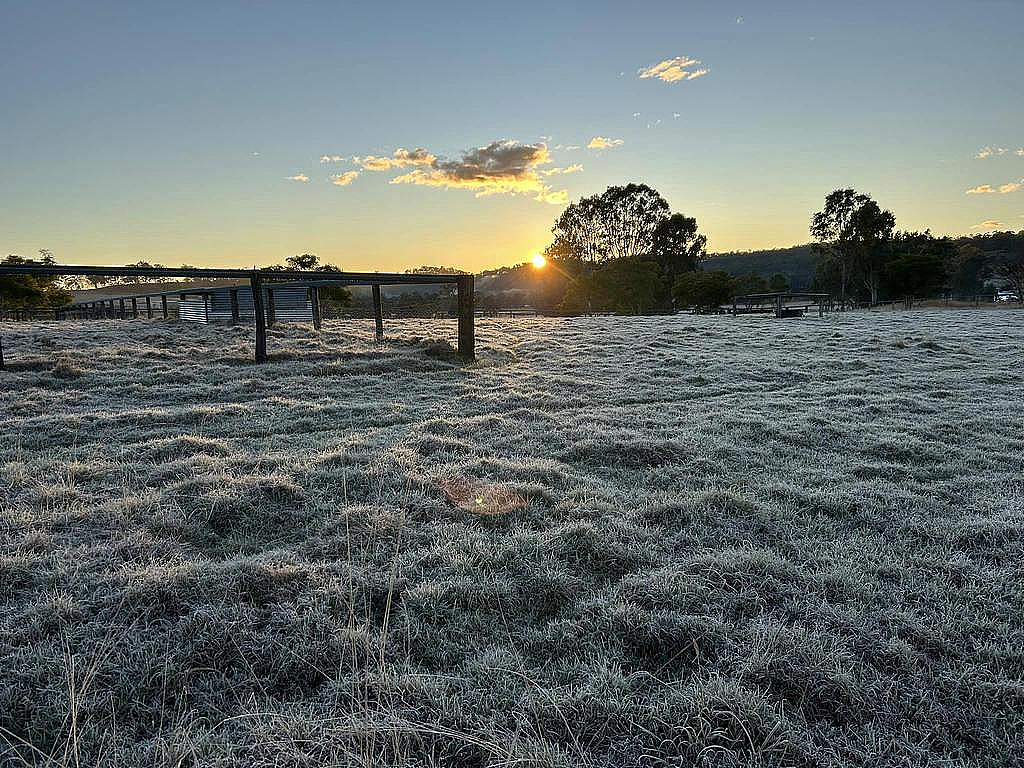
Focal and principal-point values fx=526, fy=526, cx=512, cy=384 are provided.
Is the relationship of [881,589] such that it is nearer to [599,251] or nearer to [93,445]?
[93,445]

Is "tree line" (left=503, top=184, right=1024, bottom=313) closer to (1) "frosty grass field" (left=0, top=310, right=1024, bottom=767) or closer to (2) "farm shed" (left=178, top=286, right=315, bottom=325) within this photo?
(2) "farm shed" (left=178, top=286, right=315, bottom=325)

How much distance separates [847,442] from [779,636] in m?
3.96

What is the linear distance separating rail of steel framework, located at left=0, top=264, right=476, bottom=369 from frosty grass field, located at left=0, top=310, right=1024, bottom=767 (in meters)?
4.48

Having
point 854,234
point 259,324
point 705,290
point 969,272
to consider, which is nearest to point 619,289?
point 705,290

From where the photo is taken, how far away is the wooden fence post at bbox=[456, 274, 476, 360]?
12008 mm

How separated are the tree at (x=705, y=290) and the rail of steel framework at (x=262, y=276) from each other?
33579mm

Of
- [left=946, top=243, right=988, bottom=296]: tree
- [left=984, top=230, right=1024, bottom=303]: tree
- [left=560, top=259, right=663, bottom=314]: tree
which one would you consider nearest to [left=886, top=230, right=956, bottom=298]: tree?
[left=984, top=230, right=1024, bottom=303]: tree

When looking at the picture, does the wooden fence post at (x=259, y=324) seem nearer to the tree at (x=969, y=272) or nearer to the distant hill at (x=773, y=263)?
the tree at (x=969, y=272)

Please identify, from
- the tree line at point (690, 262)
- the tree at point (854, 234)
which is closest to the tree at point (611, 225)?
the tree line at point (690, 262)

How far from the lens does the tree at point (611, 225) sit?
54.1 m

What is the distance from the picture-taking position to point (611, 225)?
55781mm

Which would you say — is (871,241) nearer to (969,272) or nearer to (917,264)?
(917,264)

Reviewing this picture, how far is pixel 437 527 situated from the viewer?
3391 mm

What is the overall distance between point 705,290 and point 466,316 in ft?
118
